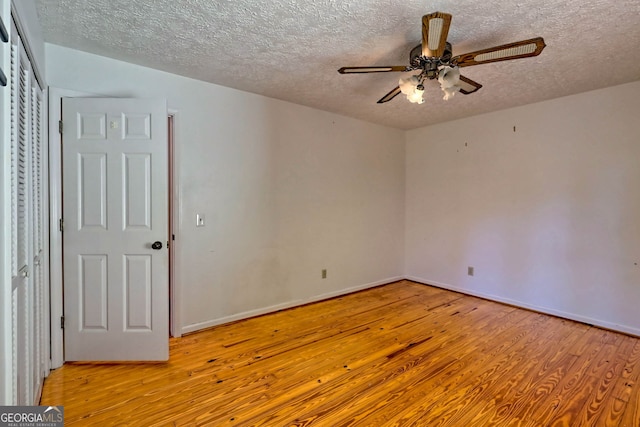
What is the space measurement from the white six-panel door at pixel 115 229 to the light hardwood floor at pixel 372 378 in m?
0.25

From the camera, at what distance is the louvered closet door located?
1380 mm

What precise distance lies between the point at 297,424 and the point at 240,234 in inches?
76.7

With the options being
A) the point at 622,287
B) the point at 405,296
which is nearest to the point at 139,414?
the point at 405,296

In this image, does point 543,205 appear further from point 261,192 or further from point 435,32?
point 261,192

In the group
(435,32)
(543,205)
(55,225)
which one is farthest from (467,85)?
(55,225)

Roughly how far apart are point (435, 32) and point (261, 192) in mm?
2252

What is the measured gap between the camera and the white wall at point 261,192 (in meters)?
2.86

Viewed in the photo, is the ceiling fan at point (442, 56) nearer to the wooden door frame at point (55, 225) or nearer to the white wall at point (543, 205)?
the white wall at point (543, 205)

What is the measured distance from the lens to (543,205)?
3.51m

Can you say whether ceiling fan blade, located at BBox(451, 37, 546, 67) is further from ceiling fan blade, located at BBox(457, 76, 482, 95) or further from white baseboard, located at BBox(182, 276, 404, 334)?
white baseboard, located at BBox(182, 276, 404, 334)

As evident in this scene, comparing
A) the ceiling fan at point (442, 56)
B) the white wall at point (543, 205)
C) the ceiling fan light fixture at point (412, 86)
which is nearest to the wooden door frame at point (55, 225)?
the ceiling fan at point (442, 56)

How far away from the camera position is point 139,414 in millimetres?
1811

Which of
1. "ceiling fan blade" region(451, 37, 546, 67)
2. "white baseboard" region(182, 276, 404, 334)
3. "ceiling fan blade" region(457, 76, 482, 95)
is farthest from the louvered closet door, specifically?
"ceiling fan blade" region(457, 76, 482, 95)

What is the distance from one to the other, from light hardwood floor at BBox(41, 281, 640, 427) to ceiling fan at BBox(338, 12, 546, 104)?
2.03m
